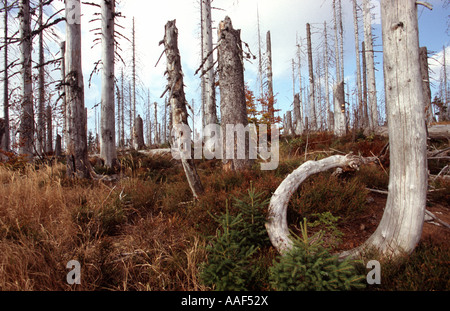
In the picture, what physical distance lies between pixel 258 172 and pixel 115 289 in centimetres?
329

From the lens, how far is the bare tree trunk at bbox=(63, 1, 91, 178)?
5277 mm

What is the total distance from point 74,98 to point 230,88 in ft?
13.0

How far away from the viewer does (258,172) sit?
464 centimetres

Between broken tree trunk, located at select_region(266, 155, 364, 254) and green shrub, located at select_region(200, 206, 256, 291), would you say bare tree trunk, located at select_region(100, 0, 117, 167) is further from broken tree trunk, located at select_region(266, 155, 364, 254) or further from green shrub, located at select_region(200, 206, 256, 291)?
green shrub, located at select_region(200, 206, 256, 291)

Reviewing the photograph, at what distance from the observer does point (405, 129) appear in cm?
213

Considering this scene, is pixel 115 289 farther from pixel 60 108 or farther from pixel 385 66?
pixel 60 108

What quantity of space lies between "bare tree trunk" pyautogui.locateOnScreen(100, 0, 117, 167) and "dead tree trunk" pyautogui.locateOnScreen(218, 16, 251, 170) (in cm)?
390

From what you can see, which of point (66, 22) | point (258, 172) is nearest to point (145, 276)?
point (258, 172)

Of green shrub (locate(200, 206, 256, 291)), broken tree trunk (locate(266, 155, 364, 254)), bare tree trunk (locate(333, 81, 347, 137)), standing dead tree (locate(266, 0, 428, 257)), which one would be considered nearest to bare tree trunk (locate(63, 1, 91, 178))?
green shrub (locate(200, 206, 256, 291))

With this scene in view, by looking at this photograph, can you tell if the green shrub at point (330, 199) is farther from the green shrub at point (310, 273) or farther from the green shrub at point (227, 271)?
the green shrub at point (227, 271)

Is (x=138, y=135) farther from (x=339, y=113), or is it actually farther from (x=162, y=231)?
(x=162, y=231)

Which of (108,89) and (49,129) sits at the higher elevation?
(108,89)

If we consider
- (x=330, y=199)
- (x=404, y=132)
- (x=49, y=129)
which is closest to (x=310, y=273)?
(x=404, y=132)

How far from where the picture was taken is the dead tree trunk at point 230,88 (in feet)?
A: 17.3
